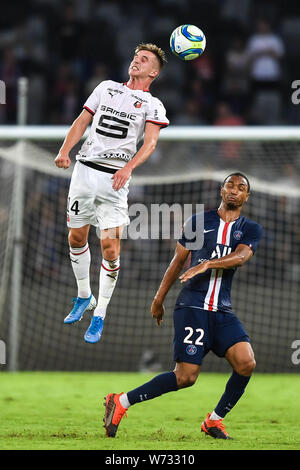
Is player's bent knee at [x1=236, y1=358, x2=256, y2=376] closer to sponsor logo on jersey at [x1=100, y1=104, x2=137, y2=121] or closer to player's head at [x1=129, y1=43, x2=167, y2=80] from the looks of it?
sponsor logo on jersey at [x1=100, y1=104, x2=137, y2=121]

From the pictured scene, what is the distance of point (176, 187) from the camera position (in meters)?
12.7

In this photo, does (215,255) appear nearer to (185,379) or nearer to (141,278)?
(185,379)

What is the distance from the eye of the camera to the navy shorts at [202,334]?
21.5ft

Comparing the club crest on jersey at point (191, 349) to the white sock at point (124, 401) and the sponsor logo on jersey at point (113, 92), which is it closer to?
the white sock at point (124, 401)

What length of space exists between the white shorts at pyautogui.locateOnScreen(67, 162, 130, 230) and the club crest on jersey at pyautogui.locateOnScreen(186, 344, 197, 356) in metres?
1.09

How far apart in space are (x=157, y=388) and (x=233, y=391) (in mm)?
590

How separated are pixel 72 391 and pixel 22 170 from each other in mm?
3187

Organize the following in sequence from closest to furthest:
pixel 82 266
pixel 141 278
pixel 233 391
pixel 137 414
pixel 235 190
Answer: pixel 235 190 → pixel 233 391 → pixel 82 266 → pixel 137 414 → pixel 141 278

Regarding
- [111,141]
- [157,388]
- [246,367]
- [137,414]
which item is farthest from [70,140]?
[137,414]

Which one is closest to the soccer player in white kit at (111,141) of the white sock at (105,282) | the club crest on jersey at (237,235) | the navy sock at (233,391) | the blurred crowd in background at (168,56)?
the white sock at (105,282)

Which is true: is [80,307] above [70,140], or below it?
below

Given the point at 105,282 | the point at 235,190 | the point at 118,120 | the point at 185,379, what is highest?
the point at 118,120

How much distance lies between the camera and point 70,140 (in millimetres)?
6629

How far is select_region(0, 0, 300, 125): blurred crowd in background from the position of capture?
608 inches
